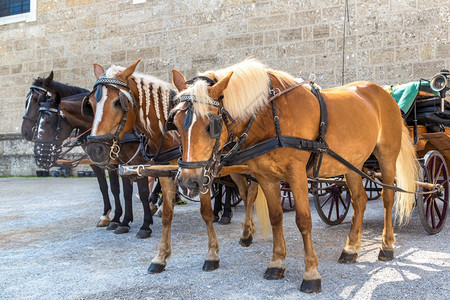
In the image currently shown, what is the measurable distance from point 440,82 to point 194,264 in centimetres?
342

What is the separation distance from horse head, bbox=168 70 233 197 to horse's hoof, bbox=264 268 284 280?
0.97m

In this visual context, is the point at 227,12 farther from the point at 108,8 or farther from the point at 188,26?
the point at 108,8

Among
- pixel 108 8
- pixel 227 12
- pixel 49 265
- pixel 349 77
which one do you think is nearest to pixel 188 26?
pixel 227 12

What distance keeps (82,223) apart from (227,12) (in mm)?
7052

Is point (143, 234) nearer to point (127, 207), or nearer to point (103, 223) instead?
point (127, 207)

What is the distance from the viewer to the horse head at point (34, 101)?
5.27 meters

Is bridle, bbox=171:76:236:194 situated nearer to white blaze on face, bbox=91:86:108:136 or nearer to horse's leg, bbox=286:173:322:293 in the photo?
horse's leg, bbox=286:173:322:293

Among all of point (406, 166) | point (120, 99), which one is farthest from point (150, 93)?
point (406, 166)

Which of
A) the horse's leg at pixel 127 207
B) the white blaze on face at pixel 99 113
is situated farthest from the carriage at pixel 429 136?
the white blaze on face at pixel 99 113

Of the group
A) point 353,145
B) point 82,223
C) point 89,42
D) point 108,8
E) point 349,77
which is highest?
point 108,8

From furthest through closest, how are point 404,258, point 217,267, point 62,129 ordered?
point 62,129 < point 404,258 < point 217,267

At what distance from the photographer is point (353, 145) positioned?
3.38 meters

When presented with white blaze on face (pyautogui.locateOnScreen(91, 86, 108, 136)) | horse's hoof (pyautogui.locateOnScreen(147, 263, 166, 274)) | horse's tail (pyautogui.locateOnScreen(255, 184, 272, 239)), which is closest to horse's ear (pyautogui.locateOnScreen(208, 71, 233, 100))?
white blaze on face (pyautogui.locateOnScreen(91, 86, 108, 136))

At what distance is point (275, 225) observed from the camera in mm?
3266
